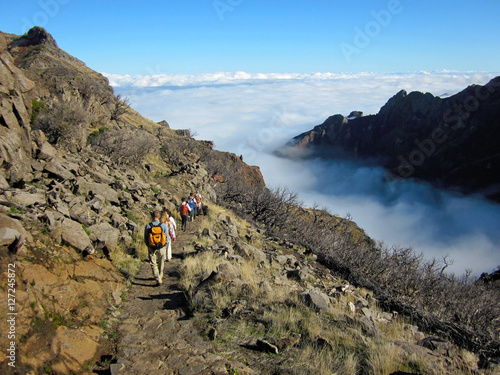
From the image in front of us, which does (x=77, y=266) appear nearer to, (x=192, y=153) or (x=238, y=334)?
(x=238, y=334)

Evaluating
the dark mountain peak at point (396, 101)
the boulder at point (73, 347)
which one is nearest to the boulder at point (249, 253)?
the boulder at point (73, 347)

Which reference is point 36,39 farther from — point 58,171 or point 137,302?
point 137,302

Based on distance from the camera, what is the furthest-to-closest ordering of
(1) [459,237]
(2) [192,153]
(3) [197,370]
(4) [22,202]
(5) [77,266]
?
(1) [459,237]
(2) [192,153]
(4) [22,202]
(5) [77,266]
(3) [197,370]

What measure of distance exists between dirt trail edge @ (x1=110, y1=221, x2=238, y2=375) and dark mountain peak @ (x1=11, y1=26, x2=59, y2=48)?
49.2 meters

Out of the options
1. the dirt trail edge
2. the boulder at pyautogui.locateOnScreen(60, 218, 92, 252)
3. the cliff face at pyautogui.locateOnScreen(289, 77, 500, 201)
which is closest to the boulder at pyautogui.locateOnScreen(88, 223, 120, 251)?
the boulder at pyautogui.locateOnScreen(60, 218, 92, 252)

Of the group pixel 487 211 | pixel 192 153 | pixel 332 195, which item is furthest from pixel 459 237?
pixel 192 153

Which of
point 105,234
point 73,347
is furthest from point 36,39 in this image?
point 73,347

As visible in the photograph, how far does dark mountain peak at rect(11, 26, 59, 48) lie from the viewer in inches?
1670

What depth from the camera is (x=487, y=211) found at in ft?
400

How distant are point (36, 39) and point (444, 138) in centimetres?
15793

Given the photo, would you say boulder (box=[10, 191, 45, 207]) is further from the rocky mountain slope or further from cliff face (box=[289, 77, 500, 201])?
cliff face (box=[289, 77, 500, 201])

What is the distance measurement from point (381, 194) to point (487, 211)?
57.2 meters

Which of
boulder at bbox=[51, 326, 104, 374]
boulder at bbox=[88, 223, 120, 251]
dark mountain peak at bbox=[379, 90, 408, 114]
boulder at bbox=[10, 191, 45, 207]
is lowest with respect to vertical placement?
boulder at bbox=[51, 326, 104, 374]

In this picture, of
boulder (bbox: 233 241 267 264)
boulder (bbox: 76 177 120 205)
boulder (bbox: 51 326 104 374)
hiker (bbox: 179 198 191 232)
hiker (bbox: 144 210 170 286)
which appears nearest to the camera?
boulder (bbox: 51 326 104 374)
